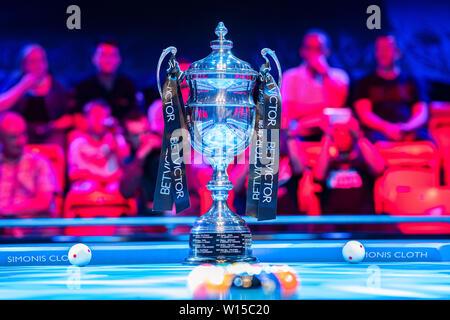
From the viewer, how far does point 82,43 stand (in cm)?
416

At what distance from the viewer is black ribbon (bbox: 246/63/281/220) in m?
3.27

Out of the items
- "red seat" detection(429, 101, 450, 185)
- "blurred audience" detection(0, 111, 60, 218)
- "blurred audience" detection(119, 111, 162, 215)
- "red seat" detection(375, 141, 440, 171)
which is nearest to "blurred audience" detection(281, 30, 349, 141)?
"red seat" detection(375, 141, 440, 171)

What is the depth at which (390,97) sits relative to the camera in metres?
4.16

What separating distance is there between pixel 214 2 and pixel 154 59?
48cm

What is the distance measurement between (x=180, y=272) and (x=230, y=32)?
1688 millimetres

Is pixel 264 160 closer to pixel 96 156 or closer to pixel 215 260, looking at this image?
pixel 215 260

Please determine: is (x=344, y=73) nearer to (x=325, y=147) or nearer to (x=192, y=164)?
(x=325, y=147)

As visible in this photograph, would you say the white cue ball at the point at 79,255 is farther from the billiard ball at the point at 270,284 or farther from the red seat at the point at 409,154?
the red seat at the point at 409,154

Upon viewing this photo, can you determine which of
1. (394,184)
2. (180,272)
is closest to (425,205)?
(394,184)

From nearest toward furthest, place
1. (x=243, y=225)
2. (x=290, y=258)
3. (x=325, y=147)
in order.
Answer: (x=243, y=225)
(x=290, y=258)
(x=325, y=147)

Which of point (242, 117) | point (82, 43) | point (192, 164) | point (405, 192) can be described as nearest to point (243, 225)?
point (242, 117)

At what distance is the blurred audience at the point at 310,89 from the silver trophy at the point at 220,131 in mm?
995

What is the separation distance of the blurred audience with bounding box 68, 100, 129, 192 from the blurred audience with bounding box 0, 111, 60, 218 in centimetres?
14

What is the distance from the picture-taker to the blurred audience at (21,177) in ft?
13.6
